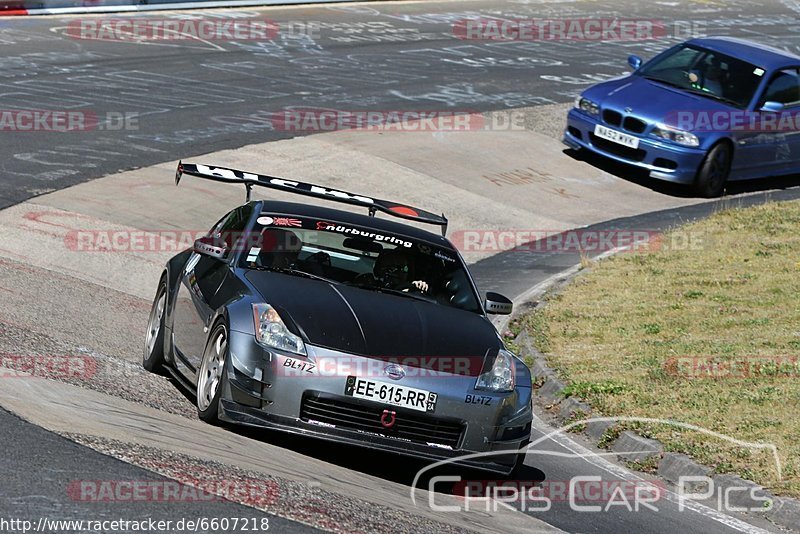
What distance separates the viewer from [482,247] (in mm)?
15820

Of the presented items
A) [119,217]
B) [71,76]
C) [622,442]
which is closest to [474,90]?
[71,76]

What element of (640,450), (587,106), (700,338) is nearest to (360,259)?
(640,450)

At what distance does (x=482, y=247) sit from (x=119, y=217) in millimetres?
4359

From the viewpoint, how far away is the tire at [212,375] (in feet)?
24.3

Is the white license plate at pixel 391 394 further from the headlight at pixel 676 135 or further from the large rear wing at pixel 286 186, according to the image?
the headlight at pixel 676 135

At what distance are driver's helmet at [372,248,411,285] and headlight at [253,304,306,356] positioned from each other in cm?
123

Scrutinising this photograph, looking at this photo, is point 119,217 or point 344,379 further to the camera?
point 119,217

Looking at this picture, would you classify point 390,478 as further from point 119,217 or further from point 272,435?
point 119,217

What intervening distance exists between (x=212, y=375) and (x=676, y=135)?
11868mm

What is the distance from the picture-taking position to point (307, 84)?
22.2m

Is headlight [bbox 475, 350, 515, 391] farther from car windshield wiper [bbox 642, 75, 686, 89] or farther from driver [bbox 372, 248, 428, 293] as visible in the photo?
car windshield wiper [bbox 642, 75, 686, 89]

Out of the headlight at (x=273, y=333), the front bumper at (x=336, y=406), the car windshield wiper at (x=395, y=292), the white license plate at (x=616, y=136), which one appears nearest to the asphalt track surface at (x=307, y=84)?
the front bumper at (x=336, y=406)

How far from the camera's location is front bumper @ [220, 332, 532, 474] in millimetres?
7156

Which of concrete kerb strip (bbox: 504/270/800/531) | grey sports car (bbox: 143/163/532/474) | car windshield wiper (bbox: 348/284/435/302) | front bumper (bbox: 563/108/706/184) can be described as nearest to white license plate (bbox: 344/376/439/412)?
grey sports car (bbox: 143/163/532/474)
